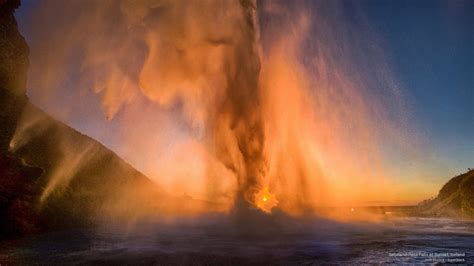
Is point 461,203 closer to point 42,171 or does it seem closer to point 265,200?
point 265,200

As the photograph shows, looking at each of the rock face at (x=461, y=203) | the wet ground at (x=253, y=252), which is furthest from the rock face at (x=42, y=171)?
the rock face at (x=461, y=203)

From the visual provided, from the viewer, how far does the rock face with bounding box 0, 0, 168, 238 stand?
4103 cm

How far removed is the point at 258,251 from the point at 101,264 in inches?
428

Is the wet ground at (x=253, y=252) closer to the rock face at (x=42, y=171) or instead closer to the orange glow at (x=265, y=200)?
the orange glow at (x=265, y=200)

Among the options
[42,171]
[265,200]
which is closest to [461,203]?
[265,200]

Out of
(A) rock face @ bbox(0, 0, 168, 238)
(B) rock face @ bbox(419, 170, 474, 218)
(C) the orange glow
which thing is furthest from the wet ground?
(B) rock face @ bbox(419, 170, 474, 218)

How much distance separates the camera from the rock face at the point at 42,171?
41.0 meters

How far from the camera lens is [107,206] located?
84688 millimetres

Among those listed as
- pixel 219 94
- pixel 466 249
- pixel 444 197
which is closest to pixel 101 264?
pixel 466 249

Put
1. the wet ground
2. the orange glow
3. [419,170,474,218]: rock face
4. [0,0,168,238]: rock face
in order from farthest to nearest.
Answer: [419,170,474,218]: rock face
the orange glow
[0,0,168,238]: rock face
the wet ground

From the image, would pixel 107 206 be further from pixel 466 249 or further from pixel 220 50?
pixel 466 249

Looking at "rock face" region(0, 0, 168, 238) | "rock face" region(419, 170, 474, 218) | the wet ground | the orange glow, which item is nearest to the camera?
the wet ground

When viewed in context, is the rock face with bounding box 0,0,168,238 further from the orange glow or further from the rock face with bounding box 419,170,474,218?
the rock face with bounding box 419,170,474,218

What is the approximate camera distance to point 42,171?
45.0 metres
